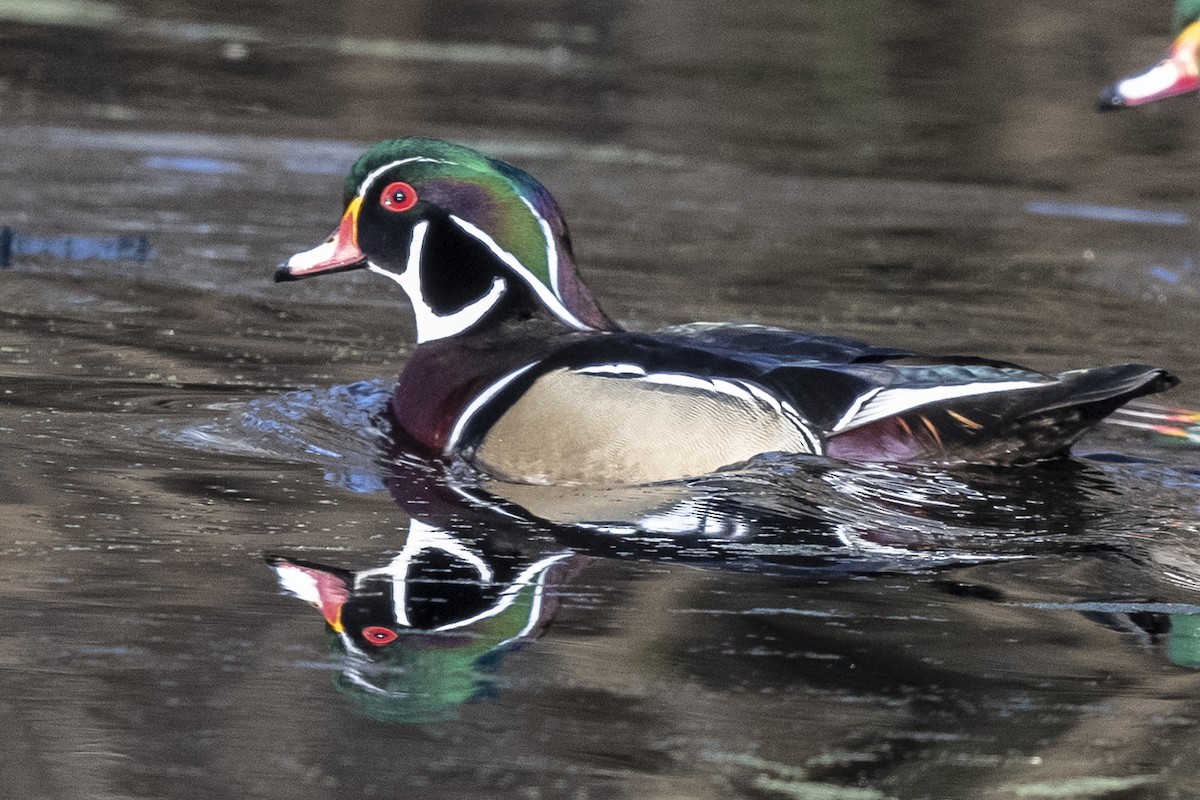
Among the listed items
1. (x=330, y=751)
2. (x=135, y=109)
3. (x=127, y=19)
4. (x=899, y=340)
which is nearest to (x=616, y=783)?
(x=330, y=751)

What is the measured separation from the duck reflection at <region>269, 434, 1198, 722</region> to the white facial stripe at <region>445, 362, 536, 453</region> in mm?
93

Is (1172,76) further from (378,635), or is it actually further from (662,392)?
(378,635)

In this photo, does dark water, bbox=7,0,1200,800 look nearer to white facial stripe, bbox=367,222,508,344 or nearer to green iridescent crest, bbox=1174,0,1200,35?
white facial stripe, bbox=367,222,508,344

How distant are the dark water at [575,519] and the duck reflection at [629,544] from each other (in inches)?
0.5

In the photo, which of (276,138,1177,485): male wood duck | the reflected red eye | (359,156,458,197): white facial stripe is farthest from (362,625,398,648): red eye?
(359,156,458,197): white facial stripe

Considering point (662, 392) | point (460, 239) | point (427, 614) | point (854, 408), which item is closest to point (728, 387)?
point (662, 392)

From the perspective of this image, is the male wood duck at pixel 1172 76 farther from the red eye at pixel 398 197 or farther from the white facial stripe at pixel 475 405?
the white facial stripe at pixel 475 405

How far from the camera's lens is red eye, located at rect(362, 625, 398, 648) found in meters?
3.97

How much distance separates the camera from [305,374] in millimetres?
6488

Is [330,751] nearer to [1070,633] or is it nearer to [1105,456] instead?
[1070,633]

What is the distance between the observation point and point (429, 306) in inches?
231

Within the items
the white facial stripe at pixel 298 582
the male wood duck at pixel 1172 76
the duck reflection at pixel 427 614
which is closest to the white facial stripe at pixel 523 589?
the duck reflection at pixel 427 614

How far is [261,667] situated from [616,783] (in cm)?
82

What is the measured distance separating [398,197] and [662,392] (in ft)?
3.67
